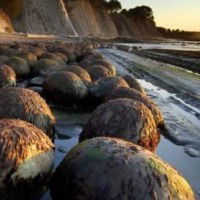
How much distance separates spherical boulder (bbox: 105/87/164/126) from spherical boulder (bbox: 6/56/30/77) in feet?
14.5

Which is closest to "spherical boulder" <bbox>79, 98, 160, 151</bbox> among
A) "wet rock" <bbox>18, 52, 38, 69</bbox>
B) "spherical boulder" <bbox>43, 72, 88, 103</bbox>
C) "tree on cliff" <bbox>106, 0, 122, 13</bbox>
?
"spherical boulder" <bbox>43, 72, 88, 103</bbox>

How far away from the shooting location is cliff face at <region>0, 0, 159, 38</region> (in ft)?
185

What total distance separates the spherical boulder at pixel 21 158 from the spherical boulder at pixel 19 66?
24.5 ft

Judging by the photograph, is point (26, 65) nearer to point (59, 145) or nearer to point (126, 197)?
point (59, 145)

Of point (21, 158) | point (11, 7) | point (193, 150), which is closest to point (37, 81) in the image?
point (193, 150)

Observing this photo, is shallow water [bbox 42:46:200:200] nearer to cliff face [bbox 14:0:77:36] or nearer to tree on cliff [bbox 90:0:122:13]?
cliff face [bbox 14:0:77:36]

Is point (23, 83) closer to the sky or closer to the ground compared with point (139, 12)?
closer to the sky

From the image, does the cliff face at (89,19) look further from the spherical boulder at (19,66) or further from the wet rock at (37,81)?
the wet rock at (37,81)

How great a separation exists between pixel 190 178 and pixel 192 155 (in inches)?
39.6

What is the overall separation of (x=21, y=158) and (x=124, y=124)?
164 centimetres

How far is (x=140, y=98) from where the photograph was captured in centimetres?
719

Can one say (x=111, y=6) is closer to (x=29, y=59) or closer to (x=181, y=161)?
(x=29, y=59)

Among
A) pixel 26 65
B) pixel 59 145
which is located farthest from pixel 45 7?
pixel 59 145

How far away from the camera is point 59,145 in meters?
5.90
